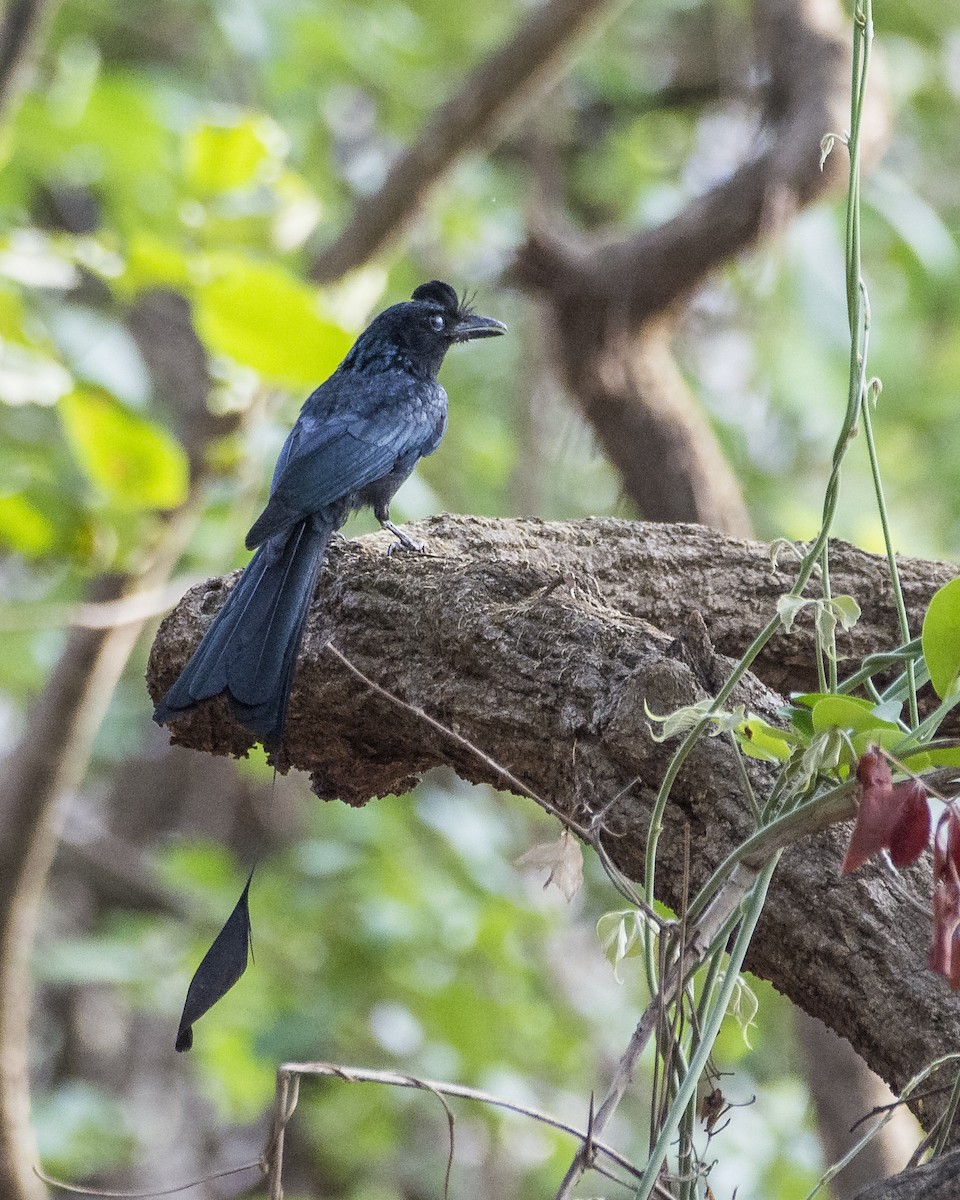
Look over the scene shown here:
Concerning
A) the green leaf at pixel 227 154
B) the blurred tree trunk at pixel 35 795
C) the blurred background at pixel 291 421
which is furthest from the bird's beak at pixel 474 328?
the green leaf at pixel 227 154

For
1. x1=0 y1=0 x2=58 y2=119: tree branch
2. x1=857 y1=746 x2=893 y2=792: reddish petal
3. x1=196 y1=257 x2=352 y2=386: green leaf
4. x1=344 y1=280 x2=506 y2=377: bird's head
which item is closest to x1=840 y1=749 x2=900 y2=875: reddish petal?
x1=857 y1=746 x2=893 y2=792: reddish petal

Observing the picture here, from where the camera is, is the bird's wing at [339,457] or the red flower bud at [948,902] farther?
the bird's wing at [339,457]

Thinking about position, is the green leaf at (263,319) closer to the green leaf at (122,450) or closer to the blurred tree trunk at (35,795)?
the green leaf at (122,450)

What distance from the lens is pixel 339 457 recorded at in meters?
2.86

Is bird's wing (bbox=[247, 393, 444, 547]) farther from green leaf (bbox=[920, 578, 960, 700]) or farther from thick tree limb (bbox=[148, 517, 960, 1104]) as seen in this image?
green leaf (bbox=[920, 578, 960, 700])

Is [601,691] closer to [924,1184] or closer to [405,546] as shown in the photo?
[405,546]

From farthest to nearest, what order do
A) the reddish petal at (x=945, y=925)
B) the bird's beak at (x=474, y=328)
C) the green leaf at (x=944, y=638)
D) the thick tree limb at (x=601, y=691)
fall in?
the bird's beak at (x=474, y=328) → the thick tree limb at (x=601, y=691) → the green leaf at (x=944, y=638) → the reddish petal at (x=945, y=925)

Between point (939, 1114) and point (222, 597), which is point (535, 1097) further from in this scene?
point (939, 1114)

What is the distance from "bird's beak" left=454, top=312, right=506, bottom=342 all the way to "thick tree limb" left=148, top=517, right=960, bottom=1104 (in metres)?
1.16

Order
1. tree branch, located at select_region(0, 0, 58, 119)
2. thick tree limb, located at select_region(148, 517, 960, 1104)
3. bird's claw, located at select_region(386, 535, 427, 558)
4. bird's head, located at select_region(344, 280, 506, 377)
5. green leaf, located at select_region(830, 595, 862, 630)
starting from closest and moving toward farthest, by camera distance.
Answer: green leaf, located at select_region(830, 595, 862, 630) → thick tree limb, located at select_region(148, 517, 960, 1104) → bird's claw, located at select_region(386, 535, 427, 558) → tree branch, located at select_region(0, 0, 58, 119) → bird's head, located at select_region(344, 280, 506, 377)

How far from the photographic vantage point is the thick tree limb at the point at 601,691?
5.57 feet

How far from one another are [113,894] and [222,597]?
189 inches

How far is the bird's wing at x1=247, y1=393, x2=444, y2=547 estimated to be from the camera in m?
2.53

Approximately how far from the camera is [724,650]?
250cm
